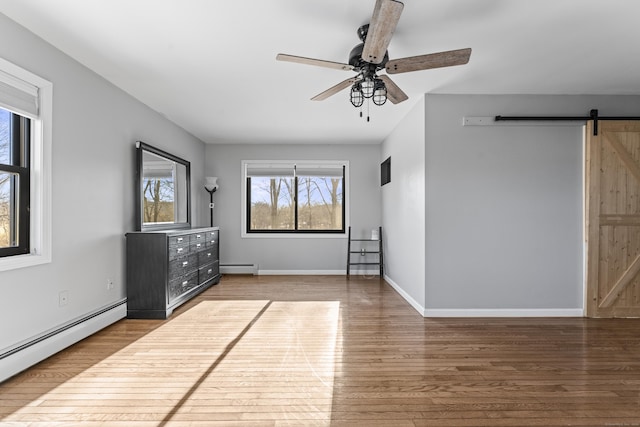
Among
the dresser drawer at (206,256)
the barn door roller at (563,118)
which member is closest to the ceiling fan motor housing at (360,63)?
the barn door roller at (563,118)

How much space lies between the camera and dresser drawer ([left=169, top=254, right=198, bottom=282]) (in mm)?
4027

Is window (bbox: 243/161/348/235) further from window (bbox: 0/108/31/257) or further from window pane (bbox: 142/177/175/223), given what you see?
window (bbox: 0/108/31/257)

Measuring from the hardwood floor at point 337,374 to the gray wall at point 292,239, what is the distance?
8.62 ft

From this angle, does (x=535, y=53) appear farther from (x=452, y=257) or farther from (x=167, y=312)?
(x=167, y=312)

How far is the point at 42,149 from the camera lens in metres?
2.72

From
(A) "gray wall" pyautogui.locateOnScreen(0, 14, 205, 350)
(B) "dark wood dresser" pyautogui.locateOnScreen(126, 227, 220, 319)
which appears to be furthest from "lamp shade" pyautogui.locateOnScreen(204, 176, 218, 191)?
(B) "dark wood dresser" pyautogui.locateOnScreen(126, 227, 220, 319)

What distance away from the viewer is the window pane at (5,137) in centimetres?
249

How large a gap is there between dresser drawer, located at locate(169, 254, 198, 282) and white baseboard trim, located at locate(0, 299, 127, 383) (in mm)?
582

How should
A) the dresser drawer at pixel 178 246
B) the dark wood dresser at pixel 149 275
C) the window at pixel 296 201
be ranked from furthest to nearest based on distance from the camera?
the window at pixel 296 201, the dresser drawer at pixel 178 246, the dark wood dresser at pixel 149 275

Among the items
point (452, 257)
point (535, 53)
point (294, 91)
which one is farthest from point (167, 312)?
point (535, 53)

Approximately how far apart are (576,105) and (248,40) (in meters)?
3.63

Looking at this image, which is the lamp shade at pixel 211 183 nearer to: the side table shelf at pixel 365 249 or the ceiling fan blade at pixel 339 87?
the side table shelf at pixel 365 249

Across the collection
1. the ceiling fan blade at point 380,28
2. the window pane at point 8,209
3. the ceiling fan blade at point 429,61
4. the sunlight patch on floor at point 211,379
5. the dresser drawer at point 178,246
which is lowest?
the sunlight patch on floor at point 211,379

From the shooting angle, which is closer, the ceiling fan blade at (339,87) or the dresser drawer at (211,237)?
the ceiling fan blade at (339,87)
